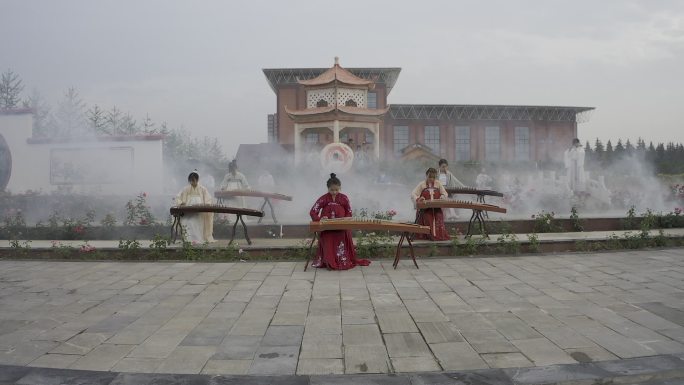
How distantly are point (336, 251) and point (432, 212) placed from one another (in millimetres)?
2558

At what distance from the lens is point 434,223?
8719 mm

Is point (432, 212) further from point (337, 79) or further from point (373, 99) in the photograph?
point (373, 99)

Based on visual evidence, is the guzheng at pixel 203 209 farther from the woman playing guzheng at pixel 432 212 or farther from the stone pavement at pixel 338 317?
the woman playing guzheng at pixel 432 212

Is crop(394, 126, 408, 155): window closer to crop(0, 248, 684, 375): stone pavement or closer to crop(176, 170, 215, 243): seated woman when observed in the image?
crop(176, 170, 215, 243): seated woman

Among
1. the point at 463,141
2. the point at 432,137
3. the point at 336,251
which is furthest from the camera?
the point at 463,141

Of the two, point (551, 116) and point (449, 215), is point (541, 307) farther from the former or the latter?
point (551, 116)

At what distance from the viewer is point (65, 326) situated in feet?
13.7

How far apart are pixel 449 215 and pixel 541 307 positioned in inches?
270

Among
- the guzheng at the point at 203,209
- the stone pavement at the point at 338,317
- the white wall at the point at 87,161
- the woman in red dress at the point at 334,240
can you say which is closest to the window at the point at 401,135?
the white wall at the point at 87,161

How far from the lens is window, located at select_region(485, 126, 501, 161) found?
34375mm

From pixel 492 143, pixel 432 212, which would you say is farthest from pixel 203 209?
pixel 492 143

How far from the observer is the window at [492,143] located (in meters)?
34.4

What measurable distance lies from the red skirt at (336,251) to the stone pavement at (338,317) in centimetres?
20

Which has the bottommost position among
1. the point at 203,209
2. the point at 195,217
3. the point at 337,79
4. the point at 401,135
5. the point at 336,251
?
the point at 336,251
